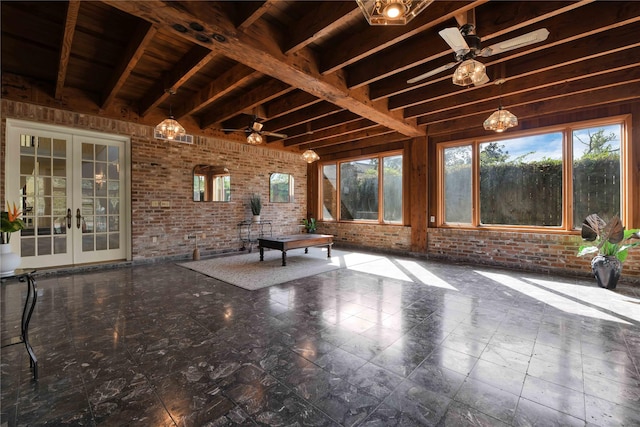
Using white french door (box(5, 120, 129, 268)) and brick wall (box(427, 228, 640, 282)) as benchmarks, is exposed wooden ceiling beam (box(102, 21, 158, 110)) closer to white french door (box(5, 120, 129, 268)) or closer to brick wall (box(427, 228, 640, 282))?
white french door (box(5, 120, 129, 268))

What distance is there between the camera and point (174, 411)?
1.61 metres

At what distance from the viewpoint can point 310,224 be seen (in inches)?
342

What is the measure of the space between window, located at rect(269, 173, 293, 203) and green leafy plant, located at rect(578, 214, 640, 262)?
6672 mm

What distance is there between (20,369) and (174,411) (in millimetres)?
1404

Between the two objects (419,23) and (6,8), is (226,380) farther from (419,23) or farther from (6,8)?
(6,8)

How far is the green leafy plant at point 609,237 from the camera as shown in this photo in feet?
12.8

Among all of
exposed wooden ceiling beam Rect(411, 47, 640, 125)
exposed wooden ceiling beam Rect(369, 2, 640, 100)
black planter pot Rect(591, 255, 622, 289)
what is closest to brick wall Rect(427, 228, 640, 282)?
black planter pot Rect(591, 255, 622, 289)

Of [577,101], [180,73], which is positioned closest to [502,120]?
[577,101]

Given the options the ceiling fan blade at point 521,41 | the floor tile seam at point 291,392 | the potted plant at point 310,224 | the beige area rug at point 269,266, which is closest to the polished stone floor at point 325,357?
the floor tile seam at point 291,392

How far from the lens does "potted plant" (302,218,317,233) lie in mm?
8584

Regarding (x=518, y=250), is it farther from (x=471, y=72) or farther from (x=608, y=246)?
(x=471, y=72)

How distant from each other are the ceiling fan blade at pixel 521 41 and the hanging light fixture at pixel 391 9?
1192 millimetres

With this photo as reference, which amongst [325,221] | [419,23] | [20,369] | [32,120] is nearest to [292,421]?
[20,369]

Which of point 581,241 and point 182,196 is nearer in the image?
point 581,241
